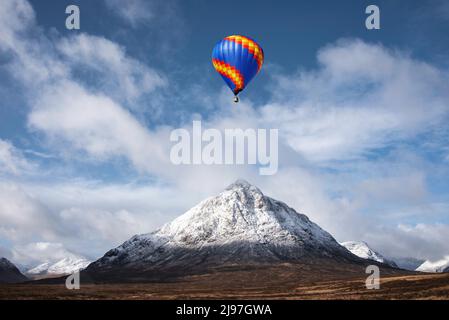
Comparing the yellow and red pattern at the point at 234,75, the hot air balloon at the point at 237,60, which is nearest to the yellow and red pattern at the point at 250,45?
the hot air balloon at the point at 237,60

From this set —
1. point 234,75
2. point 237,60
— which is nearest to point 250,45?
point 237,60

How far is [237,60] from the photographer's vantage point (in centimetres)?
8462

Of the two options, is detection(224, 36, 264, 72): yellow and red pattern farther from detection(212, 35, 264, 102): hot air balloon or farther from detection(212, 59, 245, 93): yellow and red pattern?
detection(212, 59, 245, 93): yellow and red pattern

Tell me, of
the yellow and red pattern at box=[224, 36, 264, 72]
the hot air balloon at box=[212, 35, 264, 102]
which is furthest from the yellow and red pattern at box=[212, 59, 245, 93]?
the yellow and red pattern at box=[224, 36, 264, 72]

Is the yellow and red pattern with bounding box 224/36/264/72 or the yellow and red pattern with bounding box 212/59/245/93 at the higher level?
the yellow and red pattern with bounding box 224/36/264/72

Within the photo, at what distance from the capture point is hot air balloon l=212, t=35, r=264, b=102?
84756 millimetres

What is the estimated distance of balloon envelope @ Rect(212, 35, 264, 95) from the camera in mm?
84806

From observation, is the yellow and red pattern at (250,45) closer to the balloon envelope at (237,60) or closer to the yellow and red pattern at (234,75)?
the balloon envelope at (237,60)

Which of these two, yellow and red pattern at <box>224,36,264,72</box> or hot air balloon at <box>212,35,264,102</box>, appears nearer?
hot air balloon at <box>212,35,264,102</box>

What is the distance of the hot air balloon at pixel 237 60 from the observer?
84.8m
